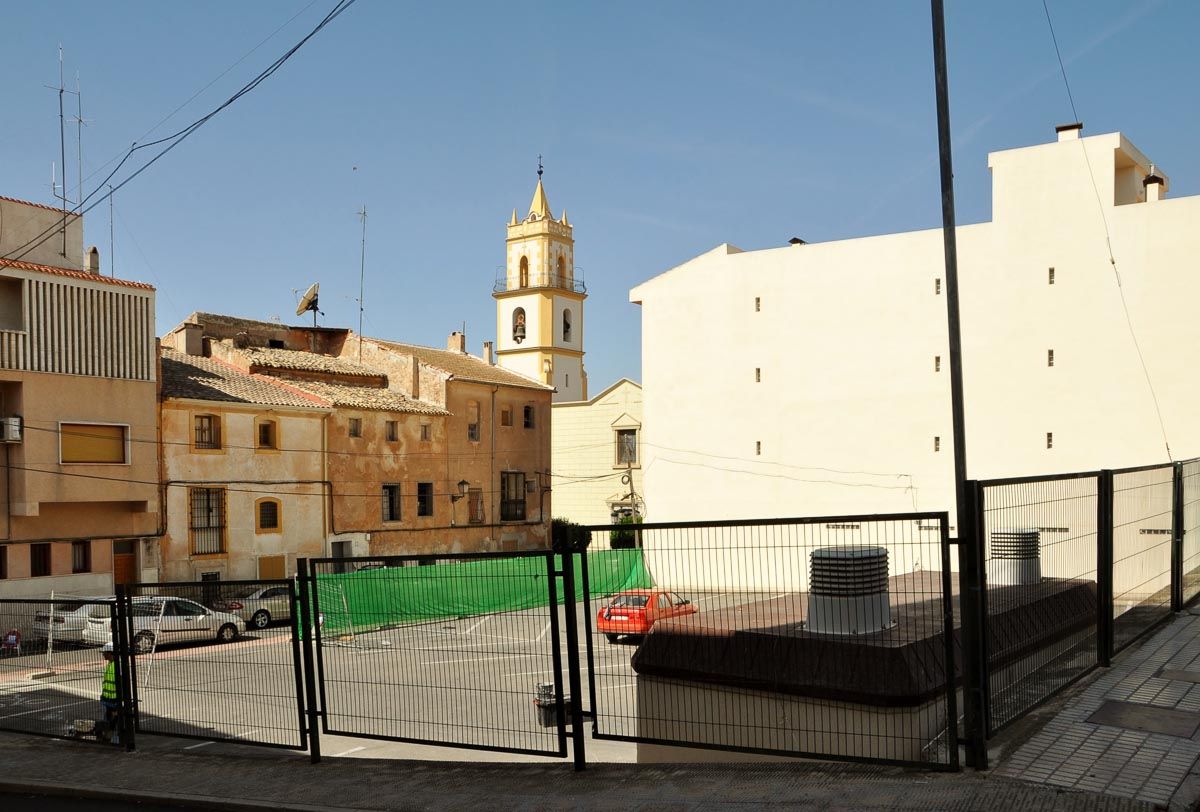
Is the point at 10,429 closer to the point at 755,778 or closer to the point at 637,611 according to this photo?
the point at 637,611

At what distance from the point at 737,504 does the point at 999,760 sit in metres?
32.1

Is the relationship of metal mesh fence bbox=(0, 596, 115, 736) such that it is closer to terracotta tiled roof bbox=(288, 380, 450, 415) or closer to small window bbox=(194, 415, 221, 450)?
small window bbox=(194, 415, 221, 450)

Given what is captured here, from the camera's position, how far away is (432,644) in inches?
347

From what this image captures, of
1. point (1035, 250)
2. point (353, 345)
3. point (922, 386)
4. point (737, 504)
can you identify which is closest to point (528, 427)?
point (353, 345)

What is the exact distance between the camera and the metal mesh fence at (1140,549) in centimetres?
1012

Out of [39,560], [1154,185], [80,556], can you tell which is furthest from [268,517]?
[1154,185]

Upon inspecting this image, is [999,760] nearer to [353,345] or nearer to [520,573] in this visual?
[520,573]

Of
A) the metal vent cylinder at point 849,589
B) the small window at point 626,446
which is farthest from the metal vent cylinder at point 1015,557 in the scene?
the small window at point 626,446

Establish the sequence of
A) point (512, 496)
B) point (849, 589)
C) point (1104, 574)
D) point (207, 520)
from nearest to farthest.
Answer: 1. point (849, 589)
2. point (1104, 574)
3. point (207, 520)
4. point (512, 496)

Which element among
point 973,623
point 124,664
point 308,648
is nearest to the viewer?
point 973,623

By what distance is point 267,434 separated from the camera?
3706 centimetres

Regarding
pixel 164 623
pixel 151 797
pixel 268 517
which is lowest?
pixel 151 797

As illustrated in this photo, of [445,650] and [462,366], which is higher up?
[462,366]

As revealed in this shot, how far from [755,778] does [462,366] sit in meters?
43.7
